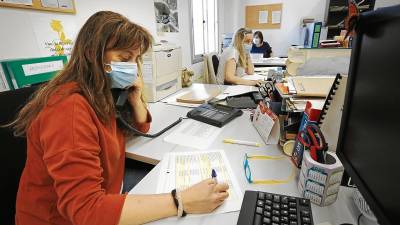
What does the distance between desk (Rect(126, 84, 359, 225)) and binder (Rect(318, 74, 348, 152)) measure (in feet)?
0.59

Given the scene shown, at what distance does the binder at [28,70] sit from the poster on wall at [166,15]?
1.21m

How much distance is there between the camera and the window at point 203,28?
11.2ft

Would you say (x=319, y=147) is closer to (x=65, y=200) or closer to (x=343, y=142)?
(x=343, y=142)

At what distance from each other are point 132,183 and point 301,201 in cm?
81

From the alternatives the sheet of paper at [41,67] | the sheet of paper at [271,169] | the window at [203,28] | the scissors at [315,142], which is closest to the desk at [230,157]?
the sheet of paper at [271,169]

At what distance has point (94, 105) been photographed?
75 centimetres

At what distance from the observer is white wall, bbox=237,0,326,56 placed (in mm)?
4469

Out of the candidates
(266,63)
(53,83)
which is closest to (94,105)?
(53,83)

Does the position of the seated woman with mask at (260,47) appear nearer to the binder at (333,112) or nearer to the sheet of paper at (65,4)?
the sheet of paper at (65,4)

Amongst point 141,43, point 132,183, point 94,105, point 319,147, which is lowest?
point 132,183

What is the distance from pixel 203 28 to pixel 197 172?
11.2 feet

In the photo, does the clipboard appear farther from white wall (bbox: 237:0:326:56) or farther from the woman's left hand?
white wall (bbox: 237:0:326:56)

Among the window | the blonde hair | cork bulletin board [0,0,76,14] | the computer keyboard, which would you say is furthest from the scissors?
the window

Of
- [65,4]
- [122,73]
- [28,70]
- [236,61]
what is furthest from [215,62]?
[122,73]
